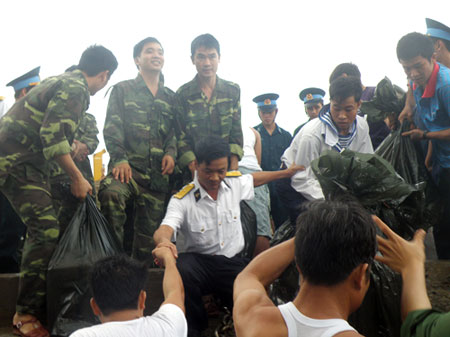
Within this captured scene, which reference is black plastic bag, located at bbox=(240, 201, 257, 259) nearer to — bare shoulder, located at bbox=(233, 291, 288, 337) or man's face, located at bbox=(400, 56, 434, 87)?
man's face, located at bbox=(400, 56, 434, 87)

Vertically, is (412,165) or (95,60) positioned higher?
(95,60)

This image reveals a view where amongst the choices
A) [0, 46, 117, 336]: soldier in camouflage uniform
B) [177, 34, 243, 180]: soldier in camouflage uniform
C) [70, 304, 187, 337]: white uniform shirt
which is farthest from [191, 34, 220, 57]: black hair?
[70, 304, 187, 337]: white uniform shirt

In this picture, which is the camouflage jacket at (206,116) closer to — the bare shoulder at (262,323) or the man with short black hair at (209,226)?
the man with short black hair at (209,226)

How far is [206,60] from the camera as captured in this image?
361cm

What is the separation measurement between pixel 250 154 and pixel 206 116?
69 cm

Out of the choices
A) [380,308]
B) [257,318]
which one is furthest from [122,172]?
[257,318]

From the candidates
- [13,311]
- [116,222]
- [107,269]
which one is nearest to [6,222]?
[13,311]

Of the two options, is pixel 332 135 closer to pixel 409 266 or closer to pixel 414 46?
pixel 414 46

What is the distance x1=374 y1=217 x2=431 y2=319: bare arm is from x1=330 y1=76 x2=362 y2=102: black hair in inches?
62.2

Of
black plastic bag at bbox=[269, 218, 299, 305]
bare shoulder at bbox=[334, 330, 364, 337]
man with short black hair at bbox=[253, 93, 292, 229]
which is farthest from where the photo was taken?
man with short black hair at bbox=[253, 93, 292, 229]

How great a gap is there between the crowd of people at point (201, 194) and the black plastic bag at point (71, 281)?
13cm

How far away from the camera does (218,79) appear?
3715 millimetres

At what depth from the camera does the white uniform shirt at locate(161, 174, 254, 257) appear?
2.77 metres

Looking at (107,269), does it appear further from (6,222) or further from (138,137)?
(6,222)
